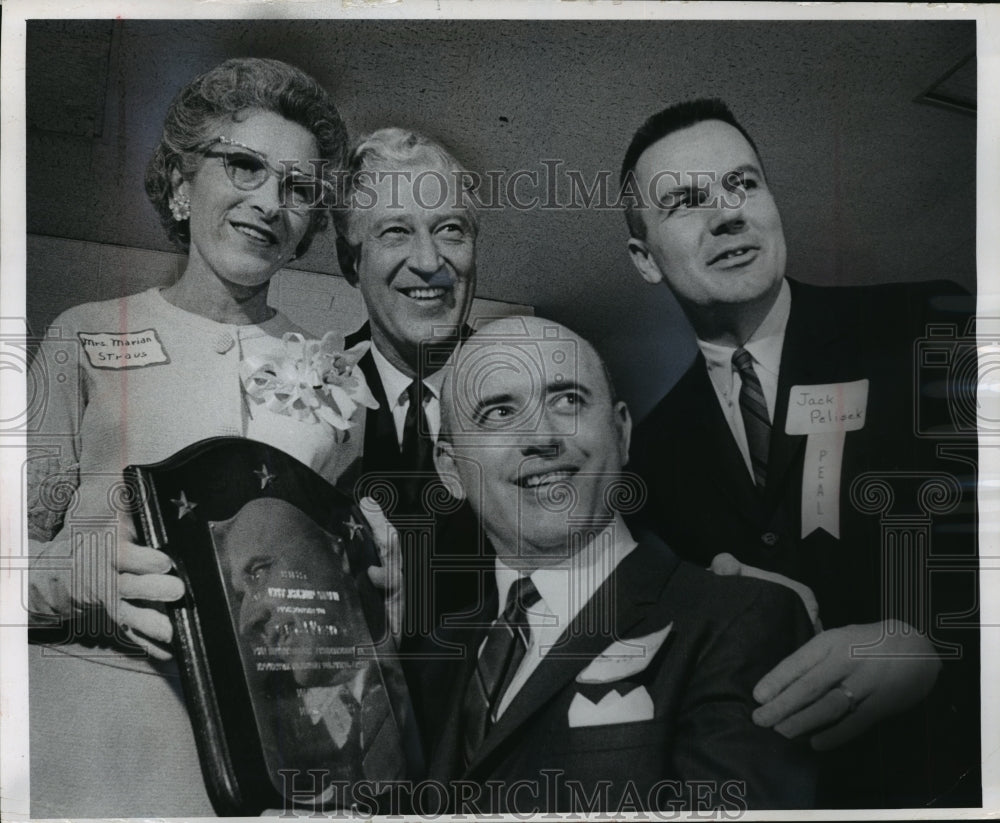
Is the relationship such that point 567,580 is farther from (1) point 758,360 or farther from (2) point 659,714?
(1) point 758,360

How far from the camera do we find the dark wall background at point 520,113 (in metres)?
2.99

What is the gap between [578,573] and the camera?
9.65 feet

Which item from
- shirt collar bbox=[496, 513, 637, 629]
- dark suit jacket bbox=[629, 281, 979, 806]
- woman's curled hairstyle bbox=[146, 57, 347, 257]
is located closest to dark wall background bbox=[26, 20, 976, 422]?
woman's curled hairstyle bbox=[146, 57, 347, 257]

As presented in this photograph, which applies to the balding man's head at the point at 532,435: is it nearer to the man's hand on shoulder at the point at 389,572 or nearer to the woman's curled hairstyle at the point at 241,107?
the man's hand on shoulder at the point at 389,572

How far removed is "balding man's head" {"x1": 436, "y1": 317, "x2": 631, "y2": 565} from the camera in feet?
9.67

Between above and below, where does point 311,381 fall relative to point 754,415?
above

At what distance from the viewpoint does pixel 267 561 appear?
9.64 feet

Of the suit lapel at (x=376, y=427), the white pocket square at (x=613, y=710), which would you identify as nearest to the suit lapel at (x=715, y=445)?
the white pocket square at (x=613, y=710)

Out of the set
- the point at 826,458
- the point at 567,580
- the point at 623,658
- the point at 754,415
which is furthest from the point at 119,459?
the point at 826,458

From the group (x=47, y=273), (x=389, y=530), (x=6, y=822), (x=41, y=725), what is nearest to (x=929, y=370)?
(x=389, y=530)

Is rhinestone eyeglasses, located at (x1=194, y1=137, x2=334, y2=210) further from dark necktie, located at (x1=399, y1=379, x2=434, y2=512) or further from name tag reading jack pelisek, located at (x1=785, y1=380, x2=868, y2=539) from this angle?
name tag reading jack pelisek, located at (x1=785, y1=380, x2=868, y2=539)

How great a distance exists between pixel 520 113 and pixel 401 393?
3.00 ft

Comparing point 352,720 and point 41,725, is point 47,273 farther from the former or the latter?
point 352,720

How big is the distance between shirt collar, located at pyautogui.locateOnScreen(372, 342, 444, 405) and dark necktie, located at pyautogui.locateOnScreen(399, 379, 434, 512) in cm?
2
